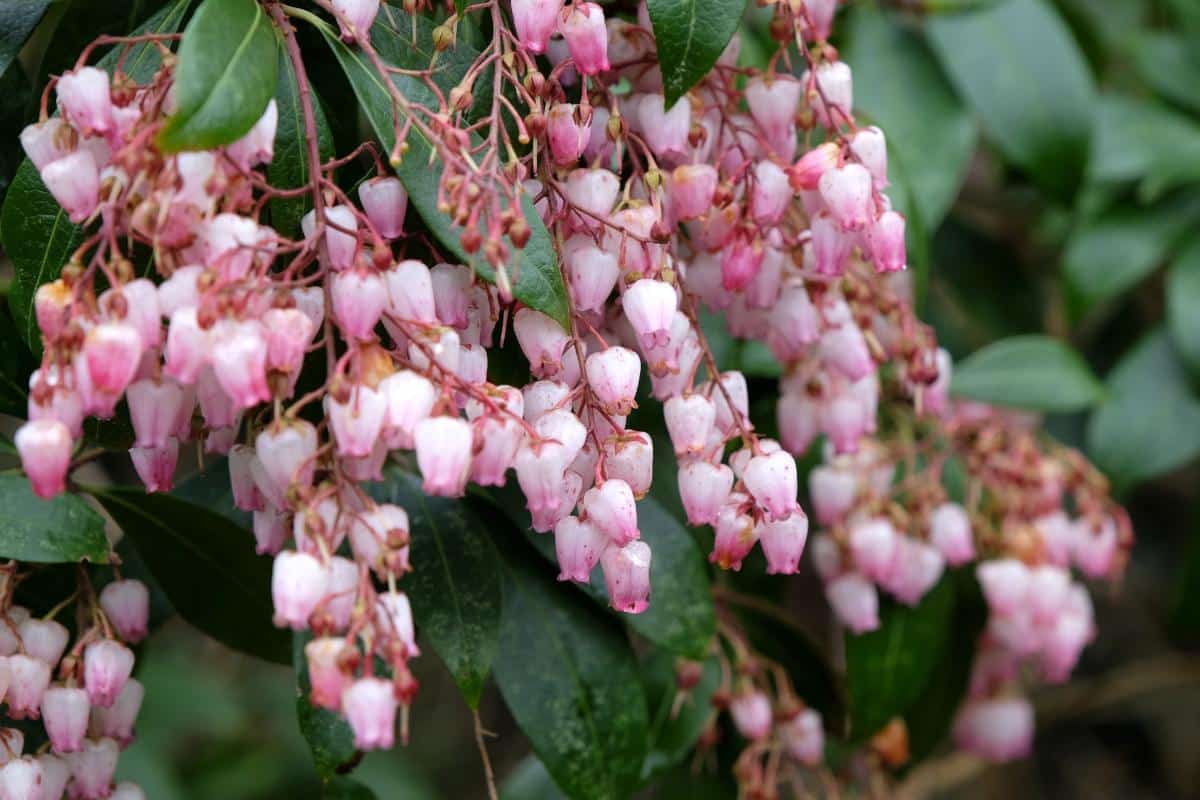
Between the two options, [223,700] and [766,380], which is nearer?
[766,380]

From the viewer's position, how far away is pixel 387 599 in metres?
0.76

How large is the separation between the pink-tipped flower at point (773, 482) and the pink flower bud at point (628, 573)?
0.29 ft

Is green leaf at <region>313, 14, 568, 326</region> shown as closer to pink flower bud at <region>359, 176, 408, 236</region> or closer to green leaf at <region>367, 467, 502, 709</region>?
pink flower bud at <region>359, 176, 408, 236</region>

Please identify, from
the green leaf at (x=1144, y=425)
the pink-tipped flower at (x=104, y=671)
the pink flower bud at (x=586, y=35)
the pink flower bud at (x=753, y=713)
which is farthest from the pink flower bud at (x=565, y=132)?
the green leaf at (x=1144, y=425)

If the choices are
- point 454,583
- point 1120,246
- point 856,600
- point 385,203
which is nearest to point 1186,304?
point 1120,246

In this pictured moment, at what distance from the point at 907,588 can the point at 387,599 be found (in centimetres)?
88

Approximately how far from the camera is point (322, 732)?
103cm

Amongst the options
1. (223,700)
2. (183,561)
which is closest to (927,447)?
(183,561)

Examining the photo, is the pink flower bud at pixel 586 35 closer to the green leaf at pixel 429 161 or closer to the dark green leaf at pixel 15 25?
the green leaf at pixel 429 161

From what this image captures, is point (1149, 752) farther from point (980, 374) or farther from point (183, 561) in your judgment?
point (183, 561)

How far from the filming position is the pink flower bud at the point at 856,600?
1.49 metres

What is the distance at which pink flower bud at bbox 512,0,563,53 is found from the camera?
2.94 feet

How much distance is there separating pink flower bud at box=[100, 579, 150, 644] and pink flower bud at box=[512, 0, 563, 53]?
1.78ft

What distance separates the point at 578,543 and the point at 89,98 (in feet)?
1.37
